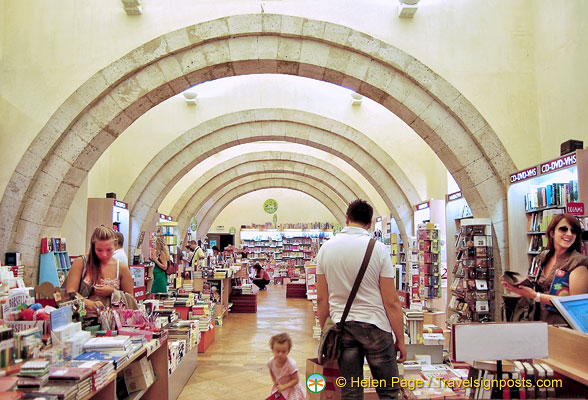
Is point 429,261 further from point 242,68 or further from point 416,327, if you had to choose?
point 416,327

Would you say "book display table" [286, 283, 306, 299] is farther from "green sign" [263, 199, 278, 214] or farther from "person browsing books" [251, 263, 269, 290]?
"green sign" [263, 199, 278, 214]

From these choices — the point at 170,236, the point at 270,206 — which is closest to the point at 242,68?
the point at 170,236

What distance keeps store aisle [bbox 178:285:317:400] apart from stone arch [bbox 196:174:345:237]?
8.71m

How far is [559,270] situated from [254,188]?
18.5m

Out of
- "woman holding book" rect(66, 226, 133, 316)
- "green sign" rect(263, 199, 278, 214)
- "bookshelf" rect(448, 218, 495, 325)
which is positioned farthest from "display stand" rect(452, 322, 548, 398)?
"green sign" rect(263, 199, 278, 214)

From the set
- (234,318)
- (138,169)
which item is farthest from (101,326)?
(138,169)

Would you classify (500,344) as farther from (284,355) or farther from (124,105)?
(124,105)

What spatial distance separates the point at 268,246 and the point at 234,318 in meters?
13.7

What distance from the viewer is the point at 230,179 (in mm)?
17359

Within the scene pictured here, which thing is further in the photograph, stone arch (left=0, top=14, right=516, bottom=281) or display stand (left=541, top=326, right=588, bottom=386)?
stone arch (left=0, top=14, right=516, bottom=281)

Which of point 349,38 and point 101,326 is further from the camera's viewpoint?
point 349,38

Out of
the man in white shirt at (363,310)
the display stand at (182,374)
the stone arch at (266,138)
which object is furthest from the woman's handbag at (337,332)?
the stone arch at (266,138)

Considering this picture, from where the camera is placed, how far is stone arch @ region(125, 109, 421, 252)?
11141 millimetres

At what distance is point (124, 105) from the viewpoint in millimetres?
6992
